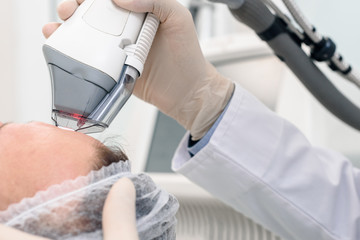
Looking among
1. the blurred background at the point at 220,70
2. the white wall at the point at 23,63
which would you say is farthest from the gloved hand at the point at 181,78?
the white wall at the point at 23,63

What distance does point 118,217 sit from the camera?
0.46 metres

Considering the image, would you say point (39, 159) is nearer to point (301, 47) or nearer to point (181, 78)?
point (181, 78)

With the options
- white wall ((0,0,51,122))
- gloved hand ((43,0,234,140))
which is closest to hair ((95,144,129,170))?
gloved hand ((43,0,234,140))

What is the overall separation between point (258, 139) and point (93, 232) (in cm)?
53

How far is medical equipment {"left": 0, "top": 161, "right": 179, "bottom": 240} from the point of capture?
0.49m

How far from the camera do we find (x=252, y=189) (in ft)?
3.00

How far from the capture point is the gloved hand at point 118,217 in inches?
17.3

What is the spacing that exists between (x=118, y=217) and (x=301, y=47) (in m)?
0.58

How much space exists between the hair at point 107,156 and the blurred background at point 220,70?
0.39m

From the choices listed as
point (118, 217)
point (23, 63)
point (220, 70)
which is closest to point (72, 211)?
point (118, 217)

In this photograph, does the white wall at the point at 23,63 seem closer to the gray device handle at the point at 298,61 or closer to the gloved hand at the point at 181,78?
the gloved hand at the point at 181,78

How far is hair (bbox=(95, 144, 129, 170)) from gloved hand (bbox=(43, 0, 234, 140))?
261 mm

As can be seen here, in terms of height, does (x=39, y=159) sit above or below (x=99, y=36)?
below

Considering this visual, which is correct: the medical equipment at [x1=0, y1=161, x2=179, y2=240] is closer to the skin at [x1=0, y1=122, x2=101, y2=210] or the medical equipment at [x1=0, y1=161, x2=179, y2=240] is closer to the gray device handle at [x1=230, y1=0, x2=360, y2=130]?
the skin at [x1=0, y1=122, x2=101, y2=210]
